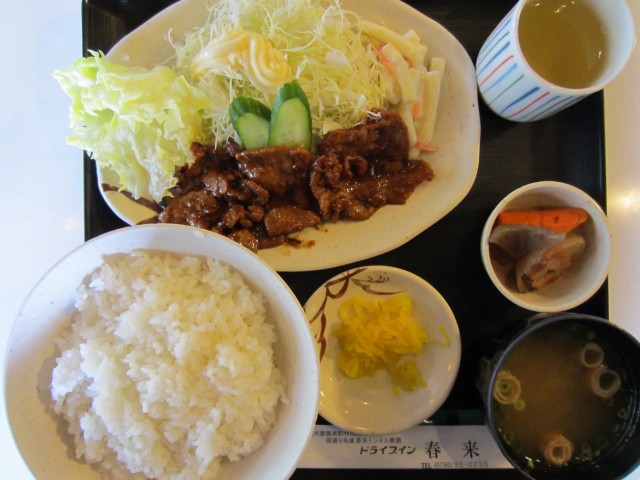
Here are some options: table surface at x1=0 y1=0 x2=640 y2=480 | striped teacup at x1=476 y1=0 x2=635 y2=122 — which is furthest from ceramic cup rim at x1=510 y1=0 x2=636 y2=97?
table surface at x1=0 y1=0 x2=640 y2=480

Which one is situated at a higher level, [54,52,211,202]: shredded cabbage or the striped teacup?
the striped teacup

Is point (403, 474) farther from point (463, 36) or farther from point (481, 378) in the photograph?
point (463, 36)

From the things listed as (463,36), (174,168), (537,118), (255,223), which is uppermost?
(463,36)

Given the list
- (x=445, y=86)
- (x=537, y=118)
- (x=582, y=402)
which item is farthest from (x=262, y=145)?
(x=582, y=402)

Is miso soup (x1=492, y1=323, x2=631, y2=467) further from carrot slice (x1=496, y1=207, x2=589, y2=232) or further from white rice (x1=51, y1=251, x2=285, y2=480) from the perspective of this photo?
white rice (x1=51, y1=251, x2=285, y2=480)

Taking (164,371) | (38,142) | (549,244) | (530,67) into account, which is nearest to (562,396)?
(549,244)

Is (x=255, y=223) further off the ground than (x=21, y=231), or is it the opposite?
(x=255, y=223)

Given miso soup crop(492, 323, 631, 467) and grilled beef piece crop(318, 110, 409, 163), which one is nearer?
miso soup crop(492, 323, 631, 467)
